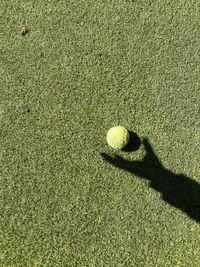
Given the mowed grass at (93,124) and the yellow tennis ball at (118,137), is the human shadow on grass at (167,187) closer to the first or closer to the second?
the mowed grass at (93,124)

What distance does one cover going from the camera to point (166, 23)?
2961 mm

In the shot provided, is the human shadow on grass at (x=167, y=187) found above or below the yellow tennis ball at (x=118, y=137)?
below

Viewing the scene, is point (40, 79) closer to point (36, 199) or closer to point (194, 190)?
point (36, 199)

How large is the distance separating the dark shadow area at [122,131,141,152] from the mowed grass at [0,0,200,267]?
0.28 feet

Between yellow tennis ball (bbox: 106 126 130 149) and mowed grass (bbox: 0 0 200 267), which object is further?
mowed grass (bbox: 0 0 200 267)

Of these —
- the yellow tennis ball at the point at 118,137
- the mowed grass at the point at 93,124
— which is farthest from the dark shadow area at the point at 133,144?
the yellow tennis ball at the point at 118,137

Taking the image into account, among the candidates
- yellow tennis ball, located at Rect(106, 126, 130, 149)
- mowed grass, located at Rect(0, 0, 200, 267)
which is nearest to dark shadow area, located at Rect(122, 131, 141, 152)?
mowed grass, located at Rect(0, 0, 200, 267)

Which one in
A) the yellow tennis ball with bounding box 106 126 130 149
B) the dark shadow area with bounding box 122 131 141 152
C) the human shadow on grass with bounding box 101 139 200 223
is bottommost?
the human shadow on grass with bounding box 101 139 200 223

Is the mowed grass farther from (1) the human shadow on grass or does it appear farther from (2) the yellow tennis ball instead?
(2) the yellow tennis ball

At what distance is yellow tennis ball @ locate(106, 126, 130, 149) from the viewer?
2570mm

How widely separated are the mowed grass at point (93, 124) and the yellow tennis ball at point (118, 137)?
236mm

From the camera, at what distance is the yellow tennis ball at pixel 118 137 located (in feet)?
8.43

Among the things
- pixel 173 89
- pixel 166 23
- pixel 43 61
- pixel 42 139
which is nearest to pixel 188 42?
pixel 166 23

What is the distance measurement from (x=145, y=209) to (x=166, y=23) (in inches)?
107
